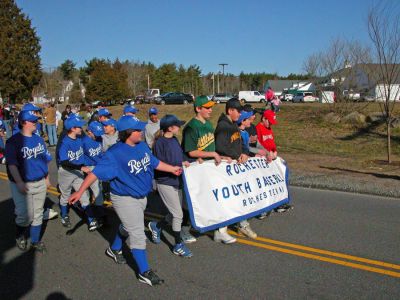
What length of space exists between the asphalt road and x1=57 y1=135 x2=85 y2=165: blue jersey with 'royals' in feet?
3.84

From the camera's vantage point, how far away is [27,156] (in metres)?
5.31

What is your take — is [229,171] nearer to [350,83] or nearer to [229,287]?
[229,287]

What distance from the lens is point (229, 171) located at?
5.91 m

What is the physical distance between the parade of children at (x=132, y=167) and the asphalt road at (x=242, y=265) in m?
0.19

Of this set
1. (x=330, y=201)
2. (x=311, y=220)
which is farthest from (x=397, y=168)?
(x=311, y=220)

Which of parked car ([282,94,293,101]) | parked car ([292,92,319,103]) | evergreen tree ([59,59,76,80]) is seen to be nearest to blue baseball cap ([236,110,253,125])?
parked car ([292,92,319,103])

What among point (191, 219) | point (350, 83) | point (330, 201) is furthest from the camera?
point (350, 83)

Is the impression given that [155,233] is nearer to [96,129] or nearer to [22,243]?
[22,243]

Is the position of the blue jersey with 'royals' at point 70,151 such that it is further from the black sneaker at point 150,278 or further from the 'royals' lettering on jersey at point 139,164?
the black sneaker at point 150,278

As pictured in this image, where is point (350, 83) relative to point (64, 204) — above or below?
above

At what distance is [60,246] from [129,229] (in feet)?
6.46

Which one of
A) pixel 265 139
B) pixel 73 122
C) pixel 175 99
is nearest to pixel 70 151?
pixel 73 122

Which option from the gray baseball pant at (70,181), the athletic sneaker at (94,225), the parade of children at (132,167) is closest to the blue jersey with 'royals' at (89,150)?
the parade of children at (132,167)

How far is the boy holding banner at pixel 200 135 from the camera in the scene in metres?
5.36
